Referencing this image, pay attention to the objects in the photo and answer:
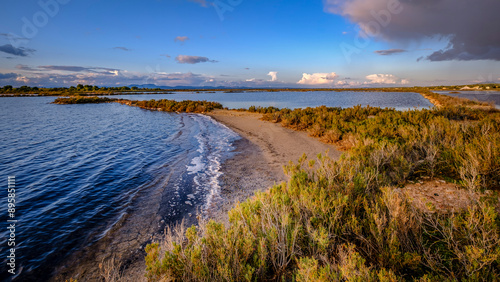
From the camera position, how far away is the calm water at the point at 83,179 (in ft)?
17.6

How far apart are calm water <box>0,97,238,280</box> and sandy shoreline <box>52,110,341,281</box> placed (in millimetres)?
462

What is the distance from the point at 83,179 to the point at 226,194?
6165mm

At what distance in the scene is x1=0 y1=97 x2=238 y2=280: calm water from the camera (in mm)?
5367

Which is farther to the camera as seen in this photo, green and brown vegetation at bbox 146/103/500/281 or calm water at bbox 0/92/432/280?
calm water at bbox 0/92/432/280

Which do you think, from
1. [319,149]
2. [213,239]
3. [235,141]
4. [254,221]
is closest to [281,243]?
[254,221]

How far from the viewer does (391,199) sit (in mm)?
3596

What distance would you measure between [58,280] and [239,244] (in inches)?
147

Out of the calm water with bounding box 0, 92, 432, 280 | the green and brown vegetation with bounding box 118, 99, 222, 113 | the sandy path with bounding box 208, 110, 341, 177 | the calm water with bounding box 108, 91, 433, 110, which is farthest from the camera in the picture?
the calm water with bounding box 108, 91, 433, 110

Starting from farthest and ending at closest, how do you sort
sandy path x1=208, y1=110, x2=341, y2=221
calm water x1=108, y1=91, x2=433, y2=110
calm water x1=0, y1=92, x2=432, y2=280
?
1. calm water x1=108, y1=91, x2=433, y2=110
2. sandy path x1=208, y1=110, x2=341, y2=221
3. calm water x1=0, y1=92, x2=432, y2=280

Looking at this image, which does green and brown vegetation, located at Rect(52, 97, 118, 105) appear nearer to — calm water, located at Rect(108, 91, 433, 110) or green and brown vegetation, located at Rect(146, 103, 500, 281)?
calm water, located at Rect(108, 91, 433, 110)

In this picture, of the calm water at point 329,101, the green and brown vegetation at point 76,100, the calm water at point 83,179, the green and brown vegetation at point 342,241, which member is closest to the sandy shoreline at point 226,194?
the calm water at point 83,179

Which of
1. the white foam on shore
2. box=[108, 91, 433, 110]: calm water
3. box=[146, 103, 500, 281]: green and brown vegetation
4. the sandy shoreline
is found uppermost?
box=[146, 103, 500, 281]: green and brown vegetation

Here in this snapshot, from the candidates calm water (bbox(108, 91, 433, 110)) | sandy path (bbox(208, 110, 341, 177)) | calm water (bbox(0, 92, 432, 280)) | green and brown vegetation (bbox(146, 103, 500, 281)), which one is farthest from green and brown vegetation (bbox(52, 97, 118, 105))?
green and brown vegetation (bbox(146, 103, 500, 281))

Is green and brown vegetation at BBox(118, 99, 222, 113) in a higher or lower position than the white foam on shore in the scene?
higher
